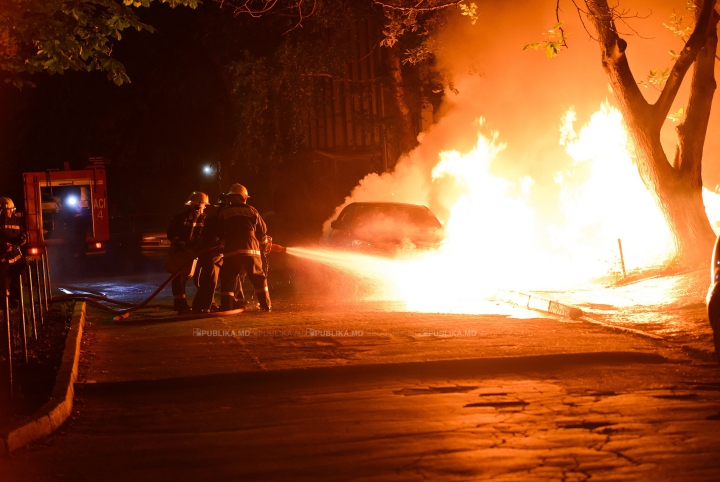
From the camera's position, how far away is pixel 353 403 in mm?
6203

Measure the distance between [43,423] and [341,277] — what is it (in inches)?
387

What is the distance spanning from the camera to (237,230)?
1080 centimetres

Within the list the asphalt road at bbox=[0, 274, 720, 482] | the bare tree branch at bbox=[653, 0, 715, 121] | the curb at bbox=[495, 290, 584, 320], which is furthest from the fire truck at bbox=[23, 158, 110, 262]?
the bare tree branch at bbox=[653, 0, 715, 121]

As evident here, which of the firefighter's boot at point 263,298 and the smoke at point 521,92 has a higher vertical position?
the smoke at point 521,92

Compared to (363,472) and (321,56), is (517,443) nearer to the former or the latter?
(363,472)

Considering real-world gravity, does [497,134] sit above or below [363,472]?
above

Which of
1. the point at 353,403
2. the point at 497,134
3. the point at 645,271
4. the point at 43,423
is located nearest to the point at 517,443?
the point at 353,403

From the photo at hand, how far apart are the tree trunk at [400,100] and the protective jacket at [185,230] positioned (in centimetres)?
1141

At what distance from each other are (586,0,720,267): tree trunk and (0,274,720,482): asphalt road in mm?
4487

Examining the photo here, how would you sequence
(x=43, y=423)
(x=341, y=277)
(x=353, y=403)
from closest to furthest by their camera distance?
(x=43, y=423) → (x=353, y=403) → (x=341, y=277)

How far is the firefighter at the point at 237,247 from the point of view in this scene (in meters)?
10.8

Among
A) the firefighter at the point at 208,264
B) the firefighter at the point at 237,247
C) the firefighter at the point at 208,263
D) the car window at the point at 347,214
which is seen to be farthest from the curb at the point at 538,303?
the firefighter at the point at 208,263

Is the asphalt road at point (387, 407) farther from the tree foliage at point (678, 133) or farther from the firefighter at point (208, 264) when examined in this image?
the tree foliage at point (678, 133)

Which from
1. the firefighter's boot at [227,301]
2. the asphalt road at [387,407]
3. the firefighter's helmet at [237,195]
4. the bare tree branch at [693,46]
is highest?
the bare tree branch at [693,46]
